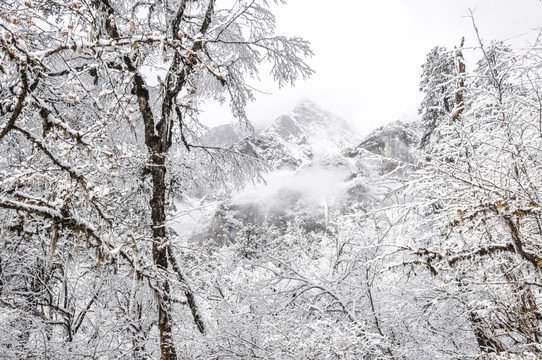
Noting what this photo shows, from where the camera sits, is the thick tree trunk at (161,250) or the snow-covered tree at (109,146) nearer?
the snow-covered tree at (109,146)

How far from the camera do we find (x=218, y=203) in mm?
5430

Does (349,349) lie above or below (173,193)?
below

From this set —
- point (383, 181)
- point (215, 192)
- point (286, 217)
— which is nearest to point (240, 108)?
point (215, 192)

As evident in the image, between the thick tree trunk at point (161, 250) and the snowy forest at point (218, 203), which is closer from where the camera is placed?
the snowy forest at point (218, 203)

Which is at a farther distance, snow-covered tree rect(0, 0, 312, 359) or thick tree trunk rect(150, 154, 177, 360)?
thick tree trunk rect(150, 154, 177, 360)

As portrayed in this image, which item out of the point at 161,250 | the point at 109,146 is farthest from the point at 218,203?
the point at 109,146

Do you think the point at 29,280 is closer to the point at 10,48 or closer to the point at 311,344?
the point at 311,344

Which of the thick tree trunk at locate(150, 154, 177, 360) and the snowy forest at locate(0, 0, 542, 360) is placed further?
the thick tree trunk at locate(150, 154, 177, 360)

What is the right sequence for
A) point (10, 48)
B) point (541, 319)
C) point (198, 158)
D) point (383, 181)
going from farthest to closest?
1. point (198, 158)
2. point (383, 181)
3. point (541, 319)
4. point (10, 48)

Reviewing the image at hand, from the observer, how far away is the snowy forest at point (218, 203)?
210 cm

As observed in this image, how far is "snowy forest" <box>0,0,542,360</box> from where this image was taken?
82.5 inches

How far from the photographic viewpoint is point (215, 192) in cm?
726

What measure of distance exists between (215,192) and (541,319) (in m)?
5.96

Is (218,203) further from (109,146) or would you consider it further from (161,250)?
(109,146)
